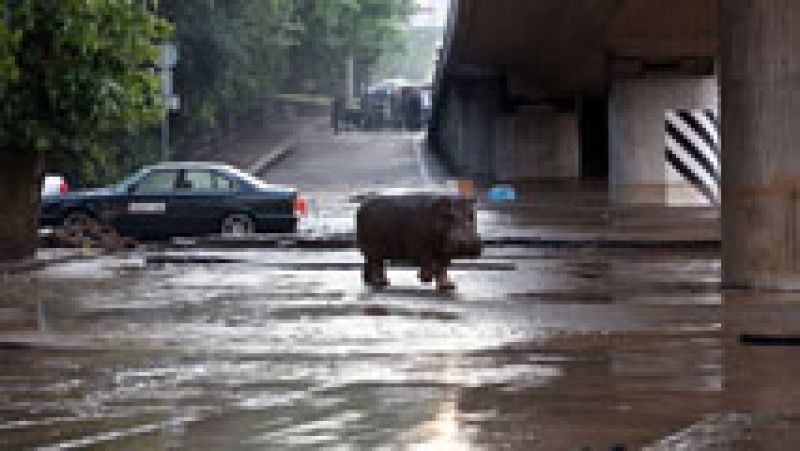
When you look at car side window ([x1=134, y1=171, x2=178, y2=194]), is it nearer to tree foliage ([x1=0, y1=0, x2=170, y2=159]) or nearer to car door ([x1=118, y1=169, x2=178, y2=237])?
car door ([x1=118, y1=169, x2=178, y2=237])

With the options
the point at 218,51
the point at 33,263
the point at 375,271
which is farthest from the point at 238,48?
the point at 375,271

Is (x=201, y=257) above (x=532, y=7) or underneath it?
underneath

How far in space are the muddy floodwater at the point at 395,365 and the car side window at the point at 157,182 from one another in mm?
9327

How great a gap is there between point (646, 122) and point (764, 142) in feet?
75.9

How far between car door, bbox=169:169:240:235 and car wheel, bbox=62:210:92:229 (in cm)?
131

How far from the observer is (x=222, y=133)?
6575cm

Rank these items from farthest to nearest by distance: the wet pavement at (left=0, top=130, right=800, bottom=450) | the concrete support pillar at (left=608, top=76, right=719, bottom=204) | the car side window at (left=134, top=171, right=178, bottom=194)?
the concrete support pillar at (left=608, top=76, right=719, bottom=204)
the car side window at (left=134, top=171, right=178, bottom=194)
the wet pavement at (left=0, top=130, right=800, bottom=450)

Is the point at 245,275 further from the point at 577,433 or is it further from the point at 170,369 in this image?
the point at 577,433

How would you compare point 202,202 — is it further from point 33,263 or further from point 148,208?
point 33,263

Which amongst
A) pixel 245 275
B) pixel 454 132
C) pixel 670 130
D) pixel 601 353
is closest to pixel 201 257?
pixel 245 275

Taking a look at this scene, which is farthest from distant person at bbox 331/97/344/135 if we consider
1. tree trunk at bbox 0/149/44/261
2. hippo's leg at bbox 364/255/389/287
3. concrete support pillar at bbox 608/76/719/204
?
hippo's leg at bbox 364/255/389/287

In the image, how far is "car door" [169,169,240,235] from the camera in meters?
26.6

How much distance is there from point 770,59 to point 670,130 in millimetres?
23749

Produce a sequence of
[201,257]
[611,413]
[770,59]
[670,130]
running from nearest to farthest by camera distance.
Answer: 1. [611,413]
2. [770,59]
3. [201,257]
4. [670,130]
